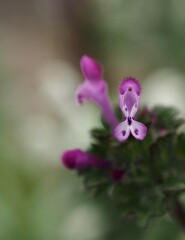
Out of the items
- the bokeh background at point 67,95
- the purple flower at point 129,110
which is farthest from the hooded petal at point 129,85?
the bokeh background at point 67,95

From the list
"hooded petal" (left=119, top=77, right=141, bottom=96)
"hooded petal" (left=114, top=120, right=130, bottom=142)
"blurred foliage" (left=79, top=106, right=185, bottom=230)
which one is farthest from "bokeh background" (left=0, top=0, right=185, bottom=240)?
"hooded petal" (left=114, top=120, right=130, bottom=142)

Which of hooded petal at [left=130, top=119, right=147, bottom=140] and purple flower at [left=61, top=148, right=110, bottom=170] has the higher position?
purple flower at [left=61, top=148, right=110, bottom=170]

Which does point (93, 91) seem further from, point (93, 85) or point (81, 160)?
point (81, 160)

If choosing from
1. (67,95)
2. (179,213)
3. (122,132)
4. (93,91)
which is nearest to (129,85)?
(122,132)

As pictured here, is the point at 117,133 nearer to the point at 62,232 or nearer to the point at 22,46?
the point at 62,232

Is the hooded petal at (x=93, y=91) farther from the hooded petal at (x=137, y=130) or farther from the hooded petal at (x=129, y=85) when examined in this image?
the hooded petal at (x=137, y=130)

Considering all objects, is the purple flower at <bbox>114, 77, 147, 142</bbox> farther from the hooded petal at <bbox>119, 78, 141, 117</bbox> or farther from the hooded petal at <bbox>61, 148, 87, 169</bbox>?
the hooded petal at <bbox>61, 148, 87, 169</bbox>
